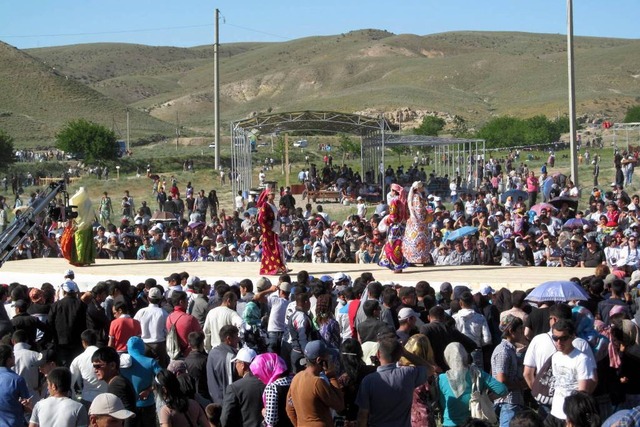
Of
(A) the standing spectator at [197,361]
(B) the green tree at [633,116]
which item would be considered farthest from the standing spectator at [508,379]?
(B) the green tree at [633,116]

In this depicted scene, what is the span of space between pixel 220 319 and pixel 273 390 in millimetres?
2639

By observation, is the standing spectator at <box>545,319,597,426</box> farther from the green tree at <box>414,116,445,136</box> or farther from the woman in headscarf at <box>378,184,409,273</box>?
the green tree at <box>414,116,445,136</box>

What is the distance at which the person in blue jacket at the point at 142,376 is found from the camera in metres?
9.49

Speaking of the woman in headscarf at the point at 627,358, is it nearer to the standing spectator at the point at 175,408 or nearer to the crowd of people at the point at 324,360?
the crowd of people at the point at 324,360

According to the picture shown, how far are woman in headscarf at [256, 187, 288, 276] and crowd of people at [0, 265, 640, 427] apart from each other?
14.4 feet

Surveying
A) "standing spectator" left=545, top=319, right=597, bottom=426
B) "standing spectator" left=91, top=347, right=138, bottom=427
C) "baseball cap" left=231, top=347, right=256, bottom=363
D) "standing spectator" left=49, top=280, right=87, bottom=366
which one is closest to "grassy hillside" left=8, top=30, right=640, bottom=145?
"standing spectator" left=49, top=280, right=87, bottom=366

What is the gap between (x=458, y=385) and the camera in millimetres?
8953

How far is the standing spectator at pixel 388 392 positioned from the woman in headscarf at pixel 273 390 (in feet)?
2.09

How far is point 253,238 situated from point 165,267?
Answer: 11.5 ft

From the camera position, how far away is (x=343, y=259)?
2127 centimetres

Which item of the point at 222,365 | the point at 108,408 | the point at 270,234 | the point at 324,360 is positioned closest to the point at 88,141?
the point at 270,234

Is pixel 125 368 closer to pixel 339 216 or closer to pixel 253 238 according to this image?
pixel 253 238

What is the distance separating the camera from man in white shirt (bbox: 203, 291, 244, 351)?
36.3 feet

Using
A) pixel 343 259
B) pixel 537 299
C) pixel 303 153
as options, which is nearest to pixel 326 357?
pixel 537 299
